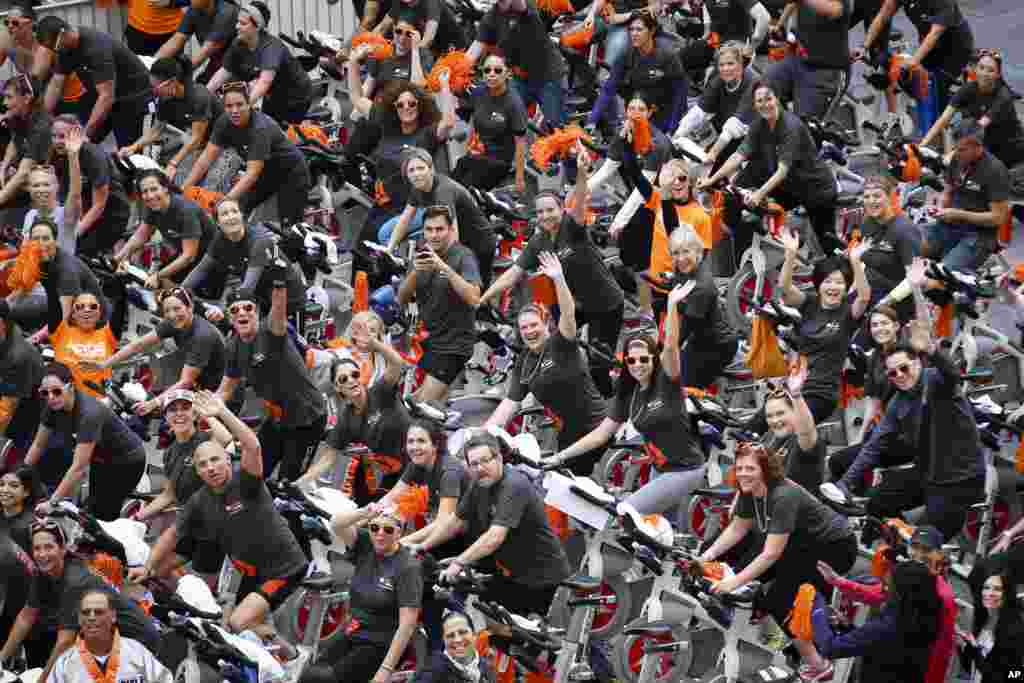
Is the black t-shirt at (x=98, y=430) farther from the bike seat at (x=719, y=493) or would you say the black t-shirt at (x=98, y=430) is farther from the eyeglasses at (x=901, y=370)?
the eyeglasses at (x=901, y=370)

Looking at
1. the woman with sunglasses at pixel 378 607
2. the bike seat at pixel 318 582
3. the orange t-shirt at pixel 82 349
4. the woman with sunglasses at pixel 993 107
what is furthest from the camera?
the woman with sunglasses at pixel 993 107

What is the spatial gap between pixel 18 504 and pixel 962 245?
6392mm

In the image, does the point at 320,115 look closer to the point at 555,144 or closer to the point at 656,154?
the point at 555,144

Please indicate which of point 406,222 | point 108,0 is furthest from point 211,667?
point 108,0

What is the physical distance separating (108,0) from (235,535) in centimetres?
713

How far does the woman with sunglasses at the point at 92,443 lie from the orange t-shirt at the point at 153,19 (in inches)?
201

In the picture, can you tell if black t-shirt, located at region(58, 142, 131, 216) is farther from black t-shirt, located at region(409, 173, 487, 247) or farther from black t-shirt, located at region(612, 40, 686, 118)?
black t-shirt, located at region(612, 40, 686, 118)

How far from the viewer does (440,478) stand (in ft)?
45.2

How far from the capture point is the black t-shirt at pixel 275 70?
60.5ft

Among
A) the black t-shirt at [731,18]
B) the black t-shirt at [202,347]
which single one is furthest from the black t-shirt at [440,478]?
the black t-shirt at [731,18]

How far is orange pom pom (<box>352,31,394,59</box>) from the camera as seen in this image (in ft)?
60.7

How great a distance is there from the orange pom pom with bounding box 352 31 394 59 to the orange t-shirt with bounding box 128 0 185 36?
4.87ft

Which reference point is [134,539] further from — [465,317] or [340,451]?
[465,317]

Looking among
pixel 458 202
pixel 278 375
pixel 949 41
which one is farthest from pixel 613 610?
pixel 949 41
